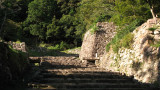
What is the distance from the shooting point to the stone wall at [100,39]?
12609 mm

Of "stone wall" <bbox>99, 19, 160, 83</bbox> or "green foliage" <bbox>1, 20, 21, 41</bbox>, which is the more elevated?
"green foliage" <bbox>1, 20, 21, 41</bbox>

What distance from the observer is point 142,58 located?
20.7ft

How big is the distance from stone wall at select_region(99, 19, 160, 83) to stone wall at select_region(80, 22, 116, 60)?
13.8 ft

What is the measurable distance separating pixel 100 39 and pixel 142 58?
6.65m

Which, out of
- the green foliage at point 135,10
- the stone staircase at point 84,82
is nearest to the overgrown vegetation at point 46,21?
the green foliage at point 135,10

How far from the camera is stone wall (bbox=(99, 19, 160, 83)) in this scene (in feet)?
18.7

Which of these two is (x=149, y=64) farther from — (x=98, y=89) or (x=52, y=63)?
(x=52, y=63)

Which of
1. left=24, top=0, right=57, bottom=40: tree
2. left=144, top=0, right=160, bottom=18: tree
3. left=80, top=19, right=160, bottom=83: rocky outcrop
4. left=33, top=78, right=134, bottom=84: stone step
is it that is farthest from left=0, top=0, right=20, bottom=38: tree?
left=144, top=0, right=160, bottom=18: tree

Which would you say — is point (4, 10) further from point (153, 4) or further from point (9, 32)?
point (153, 4)

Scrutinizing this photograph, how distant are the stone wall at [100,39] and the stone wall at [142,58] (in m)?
4.19

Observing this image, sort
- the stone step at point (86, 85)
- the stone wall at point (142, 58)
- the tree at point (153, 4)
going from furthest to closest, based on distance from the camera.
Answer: the tree at point (153, 4) < the stone wall at point (142, 58) < the stone step at point (86, 85)

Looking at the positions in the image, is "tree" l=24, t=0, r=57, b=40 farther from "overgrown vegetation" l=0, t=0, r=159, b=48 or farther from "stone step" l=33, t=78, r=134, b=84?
"stone step" l=33, t=78, r=134, b=84

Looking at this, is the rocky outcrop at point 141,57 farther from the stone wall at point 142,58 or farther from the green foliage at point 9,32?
the green foliage at point 9,32

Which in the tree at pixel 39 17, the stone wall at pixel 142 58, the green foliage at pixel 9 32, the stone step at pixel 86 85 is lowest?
the stone step at pixel 86 85
